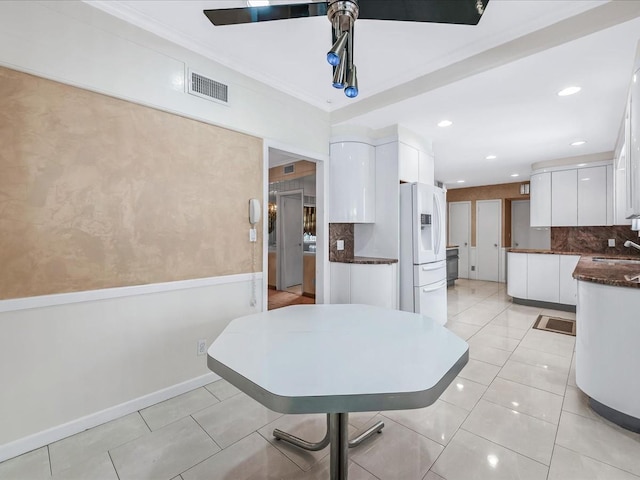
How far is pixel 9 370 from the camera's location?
172 centimetres

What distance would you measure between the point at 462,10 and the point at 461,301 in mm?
5038

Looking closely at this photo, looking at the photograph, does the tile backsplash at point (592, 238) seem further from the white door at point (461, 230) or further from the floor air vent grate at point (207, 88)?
the floor air vent grate at point (207, 88)

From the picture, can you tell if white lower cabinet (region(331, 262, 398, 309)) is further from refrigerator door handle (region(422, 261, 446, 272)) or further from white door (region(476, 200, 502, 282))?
white door (region(476, 200, 502, 282))

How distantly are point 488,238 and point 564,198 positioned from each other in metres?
2.53

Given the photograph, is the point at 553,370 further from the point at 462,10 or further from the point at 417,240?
the point at 462,10

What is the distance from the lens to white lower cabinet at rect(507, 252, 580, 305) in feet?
15.5

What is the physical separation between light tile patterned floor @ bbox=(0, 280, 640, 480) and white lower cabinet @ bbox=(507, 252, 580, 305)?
2.83 m

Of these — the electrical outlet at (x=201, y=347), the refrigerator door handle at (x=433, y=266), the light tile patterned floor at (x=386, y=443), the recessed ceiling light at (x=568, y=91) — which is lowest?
the light tile patterned floor at (x=386, y=443)

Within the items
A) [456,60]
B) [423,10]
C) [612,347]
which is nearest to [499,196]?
[456,60]

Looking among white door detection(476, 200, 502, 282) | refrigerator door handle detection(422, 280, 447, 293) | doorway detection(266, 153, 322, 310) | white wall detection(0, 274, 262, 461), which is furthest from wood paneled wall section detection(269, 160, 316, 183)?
white door detection(476, 200, 502, 282)

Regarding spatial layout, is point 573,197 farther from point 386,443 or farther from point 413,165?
point 386,443

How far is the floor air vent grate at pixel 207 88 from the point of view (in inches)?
95.1

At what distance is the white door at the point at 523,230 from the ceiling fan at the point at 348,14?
7.52 m

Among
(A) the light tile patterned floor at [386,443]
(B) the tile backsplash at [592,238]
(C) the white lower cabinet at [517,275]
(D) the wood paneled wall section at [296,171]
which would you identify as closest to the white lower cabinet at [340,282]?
(A) the light tile patterned floor at [386,443]
